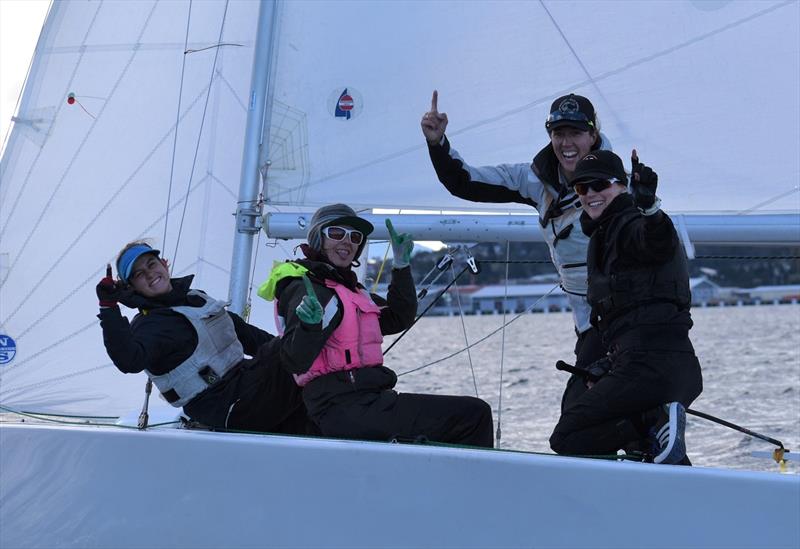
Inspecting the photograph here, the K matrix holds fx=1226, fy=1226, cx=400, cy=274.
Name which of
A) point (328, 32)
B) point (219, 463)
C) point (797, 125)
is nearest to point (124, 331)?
point (219, 463)

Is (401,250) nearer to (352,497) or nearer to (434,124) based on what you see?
(434,124)

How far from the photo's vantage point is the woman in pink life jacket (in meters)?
2.79

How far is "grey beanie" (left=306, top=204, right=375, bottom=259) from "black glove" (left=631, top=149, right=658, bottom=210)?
0.90 meters

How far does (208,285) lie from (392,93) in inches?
35.2

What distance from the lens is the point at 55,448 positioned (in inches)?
120

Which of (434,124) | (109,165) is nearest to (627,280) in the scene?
(434,124)

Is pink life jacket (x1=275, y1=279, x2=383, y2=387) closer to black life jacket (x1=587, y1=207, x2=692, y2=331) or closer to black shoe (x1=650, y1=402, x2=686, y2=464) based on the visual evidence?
black life jacket (x1=587, y1=207, x2=692, y2=331)

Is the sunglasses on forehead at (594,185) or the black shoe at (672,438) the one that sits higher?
the sunglasses on forehead at (594,185)

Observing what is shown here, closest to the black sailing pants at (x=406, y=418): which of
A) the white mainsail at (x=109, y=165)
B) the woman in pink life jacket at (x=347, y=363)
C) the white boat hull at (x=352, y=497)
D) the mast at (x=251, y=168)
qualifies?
the woman in pink life jacket at (x=347, y=363)

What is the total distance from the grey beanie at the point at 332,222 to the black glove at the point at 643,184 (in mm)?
901

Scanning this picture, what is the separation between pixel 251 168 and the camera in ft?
12.7

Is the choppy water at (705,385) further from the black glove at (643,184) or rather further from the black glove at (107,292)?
the black glove at (643,184)

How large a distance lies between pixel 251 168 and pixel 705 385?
8399 millimetres

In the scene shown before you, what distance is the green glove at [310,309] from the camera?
2613mm
